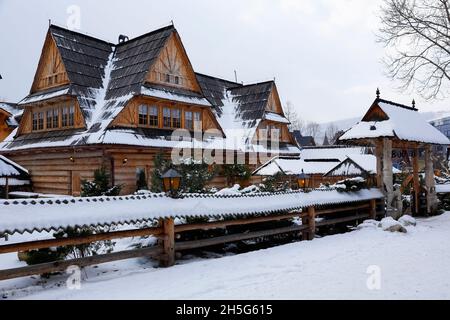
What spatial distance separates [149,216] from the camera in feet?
28.1

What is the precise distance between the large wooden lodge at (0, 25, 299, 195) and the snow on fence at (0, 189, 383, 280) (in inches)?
367

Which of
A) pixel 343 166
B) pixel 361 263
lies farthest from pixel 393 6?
pixel 361 263

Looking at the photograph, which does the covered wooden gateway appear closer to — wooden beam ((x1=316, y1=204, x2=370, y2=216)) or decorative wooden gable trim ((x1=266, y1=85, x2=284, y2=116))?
wooden beam ((x1=316, y1=204, x2=370, y2=216))

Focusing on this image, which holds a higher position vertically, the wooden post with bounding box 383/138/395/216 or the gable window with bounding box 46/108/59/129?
the gable window with bounding box 46/108/59/129

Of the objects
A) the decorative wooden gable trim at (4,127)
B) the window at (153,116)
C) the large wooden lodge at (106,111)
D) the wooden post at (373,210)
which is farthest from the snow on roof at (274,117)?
the decorative wooden gable trim at (4,127)

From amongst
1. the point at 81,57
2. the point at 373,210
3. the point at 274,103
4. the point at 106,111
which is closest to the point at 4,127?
the point at 81,57

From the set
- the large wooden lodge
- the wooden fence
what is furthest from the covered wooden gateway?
the large wooden lodge

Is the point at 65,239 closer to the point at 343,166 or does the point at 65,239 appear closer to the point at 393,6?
the point at 343,166

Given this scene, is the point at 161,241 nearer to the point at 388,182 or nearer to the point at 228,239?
the point at 228,239

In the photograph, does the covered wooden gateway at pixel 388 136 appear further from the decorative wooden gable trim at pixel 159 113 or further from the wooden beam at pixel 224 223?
the decorative wooden gable trim at pixel 159 113

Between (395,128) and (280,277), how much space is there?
39.3 ft

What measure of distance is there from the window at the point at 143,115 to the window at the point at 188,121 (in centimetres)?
302

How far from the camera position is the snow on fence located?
23.0 ft

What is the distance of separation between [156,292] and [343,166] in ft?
55.8
